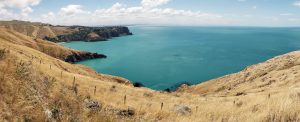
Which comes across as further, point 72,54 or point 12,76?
point 72,54

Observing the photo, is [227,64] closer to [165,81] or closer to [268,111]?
[165,81]

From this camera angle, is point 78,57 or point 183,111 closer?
point 183,111

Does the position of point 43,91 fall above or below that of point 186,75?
above

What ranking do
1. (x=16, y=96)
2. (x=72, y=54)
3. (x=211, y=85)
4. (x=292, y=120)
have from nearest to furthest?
(x=292, y=120), (x=16, y=96), (x=211, y=85), (x=72, y=54)

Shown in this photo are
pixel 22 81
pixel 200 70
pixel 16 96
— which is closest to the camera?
pixel 16 96

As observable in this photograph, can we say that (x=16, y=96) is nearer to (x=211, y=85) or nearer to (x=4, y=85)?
(x=4, y=85)

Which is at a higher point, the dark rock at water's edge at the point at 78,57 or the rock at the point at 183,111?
the rock at the point at 183,111

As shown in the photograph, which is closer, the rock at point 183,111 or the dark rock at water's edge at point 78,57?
the rock at point 183,111

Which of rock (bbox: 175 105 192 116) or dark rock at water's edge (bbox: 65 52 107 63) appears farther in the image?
dark rock at water's edge (bbox: 65 52 107 63)

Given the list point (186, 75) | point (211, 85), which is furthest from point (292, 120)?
point (186, 75)

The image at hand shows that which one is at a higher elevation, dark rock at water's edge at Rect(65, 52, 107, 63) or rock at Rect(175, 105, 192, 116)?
rock at Rect(175, 105, 192, 116)

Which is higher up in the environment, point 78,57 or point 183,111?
point 183,111
